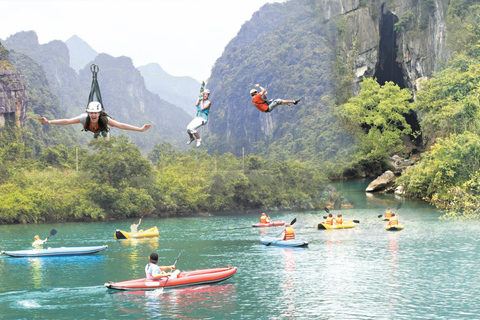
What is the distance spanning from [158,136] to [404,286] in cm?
14330

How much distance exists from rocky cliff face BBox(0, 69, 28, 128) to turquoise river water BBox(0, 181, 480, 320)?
113ft

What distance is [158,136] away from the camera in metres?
161

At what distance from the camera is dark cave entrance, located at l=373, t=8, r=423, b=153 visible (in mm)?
71938

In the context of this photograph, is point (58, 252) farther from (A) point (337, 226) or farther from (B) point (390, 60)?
(B) point (390, 60)

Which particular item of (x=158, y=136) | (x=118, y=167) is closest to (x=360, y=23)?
(x=118, y=167)

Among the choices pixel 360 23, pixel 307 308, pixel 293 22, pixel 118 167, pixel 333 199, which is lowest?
pixel 307 308

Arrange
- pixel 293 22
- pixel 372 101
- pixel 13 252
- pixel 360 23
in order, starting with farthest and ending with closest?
1. pixel 293 22
2. pixel 360 23
3. pixel 372 101
4. pixel 13 252

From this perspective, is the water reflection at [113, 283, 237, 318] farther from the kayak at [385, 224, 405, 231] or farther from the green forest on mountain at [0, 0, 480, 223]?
the green forest on mountain at [0, 0, 480, 223]

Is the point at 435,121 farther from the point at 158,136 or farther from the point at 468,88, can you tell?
the point at 158,136

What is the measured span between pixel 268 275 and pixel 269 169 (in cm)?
3558

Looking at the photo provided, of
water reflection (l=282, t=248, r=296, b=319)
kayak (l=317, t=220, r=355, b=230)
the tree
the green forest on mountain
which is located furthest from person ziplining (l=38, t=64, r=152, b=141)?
the tree

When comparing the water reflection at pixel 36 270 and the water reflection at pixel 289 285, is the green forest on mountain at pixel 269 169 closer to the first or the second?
the water reflection at pixel 289 285

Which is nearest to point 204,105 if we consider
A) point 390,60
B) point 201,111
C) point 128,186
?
point 201,111

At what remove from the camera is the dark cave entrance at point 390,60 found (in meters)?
71.9
